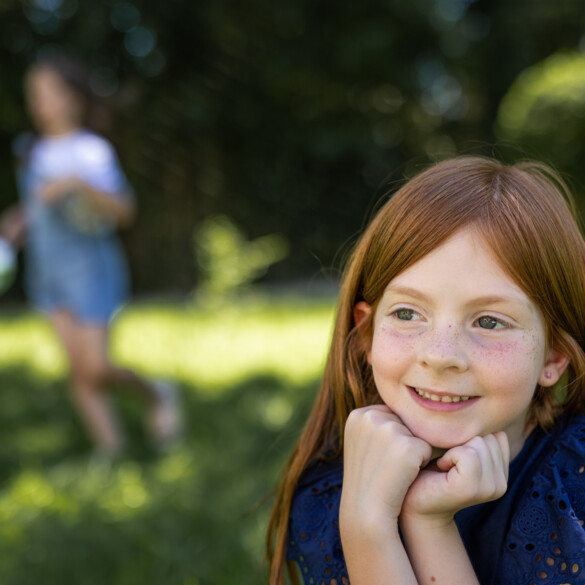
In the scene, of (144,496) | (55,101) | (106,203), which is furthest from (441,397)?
(55,101)

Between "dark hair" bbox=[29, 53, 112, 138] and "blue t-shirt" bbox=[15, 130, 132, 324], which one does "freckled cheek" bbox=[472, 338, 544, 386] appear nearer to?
"blue t-shirt" bbox=[15, 130, 132, 324]

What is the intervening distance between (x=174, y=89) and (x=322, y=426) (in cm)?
1158

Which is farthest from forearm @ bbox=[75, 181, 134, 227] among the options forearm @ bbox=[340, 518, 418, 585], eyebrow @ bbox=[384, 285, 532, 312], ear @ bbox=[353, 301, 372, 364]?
forearm @ bbox=[340, 518, 418, 585]

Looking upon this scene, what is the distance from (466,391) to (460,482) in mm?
140

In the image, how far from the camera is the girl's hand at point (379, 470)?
123 centimetres

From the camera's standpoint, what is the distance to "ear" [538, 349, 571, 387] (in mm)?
1373

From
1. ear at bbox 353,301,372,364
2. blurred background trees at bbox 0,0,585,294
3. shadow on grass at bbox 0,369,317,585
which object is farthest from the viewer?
blurred background trees at bbox 0,0,585,294

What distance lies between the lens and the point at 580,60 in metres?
7.45

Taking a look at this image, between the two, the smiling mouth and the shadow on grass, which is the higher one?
the smiling mouth

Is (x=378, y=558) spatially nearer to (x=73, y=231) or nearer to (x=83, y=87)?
(x=73, y=231)

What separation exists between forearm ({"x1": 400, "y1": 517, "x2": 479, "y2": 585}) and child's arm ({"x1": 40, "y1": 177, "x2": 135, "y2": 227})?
263cm

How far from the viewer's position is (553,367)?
1.38 m

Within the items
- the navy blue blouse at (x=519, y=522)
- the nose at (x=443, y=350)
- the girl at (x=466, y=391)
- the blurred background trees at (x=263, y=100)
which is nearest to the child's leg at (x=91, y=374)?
the navy blue blouse at (x=519, y=522)

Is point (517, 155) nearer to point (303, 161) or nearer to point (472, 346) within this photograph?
point (303, 161)
